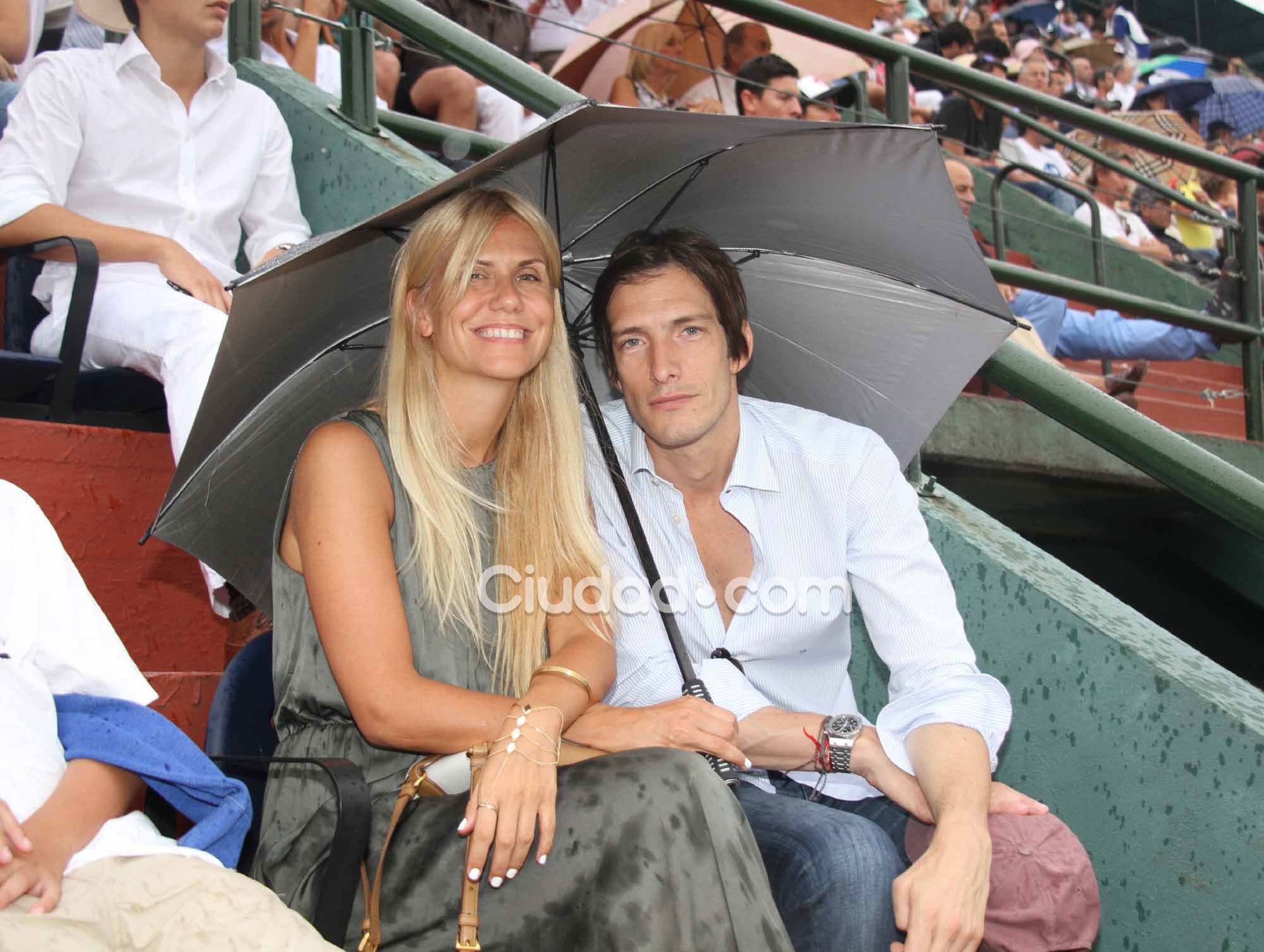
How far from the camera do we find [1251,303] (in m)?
5.77

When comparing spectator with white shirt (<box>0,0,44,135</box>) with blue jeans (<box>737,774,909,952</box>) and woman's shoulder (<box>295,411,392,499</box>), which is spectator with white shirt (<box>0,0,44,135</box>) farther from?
blue jeans (<box>737,774,909,952</box>)

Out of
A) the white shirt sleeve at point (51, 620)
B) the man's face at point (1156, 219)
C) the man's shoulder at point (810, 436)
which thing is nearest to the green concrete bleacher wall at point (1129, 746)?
the man's shoulder at point (810, 436)

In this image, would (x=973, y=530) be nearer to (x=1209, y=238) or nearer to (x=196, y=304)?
(x=196, y=304)

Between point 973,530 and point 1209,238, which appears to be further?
point 1209,238

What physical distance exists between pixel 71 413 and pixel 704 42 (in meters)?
5.36

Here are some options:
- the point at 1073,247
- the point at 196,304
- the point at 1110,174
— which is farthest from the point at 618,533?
the point at 1110,174

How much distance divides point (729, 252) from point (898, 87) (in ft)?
A: 5.54

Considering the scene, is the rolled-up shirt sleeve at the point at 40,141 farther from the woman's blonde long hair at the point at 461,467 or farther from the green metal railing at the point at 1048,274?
the woman's blonde long hair at the point at 461,467

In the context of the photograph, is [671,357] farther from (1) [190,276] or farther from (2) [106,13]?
(2) [106,13]

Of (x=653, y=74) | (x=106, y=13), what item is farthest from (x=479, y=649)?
(x=653, y=74)

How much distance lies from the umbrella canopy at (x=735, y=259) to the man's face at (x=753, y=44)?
15.7 feet

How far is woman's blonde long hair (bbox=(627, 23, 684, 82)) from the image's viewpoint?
6.66 meters

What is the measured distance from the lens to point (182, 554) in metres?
3.07

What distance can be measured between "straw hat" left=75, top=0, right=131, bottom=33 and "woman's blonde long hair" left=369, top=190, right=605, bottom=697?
1.81 metres
